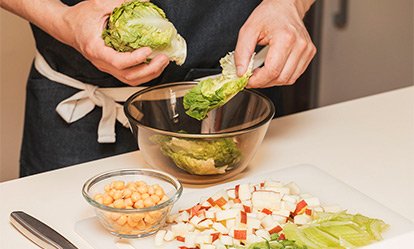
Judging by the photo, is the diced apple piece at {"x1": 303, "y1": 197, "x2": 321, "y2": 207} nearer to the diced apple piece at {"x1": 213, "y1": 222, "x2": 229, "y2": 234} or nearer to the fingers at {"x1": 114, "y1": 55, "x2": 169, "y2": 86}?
the diced apple piece at {"x1": 213, "y1": 222, "x2": 229, "y2": 234}

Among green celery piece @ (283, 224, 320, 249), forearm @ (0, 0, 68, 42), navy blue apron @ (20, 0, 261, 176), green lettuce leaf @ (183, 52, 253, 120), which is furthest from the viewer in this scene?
navy blue apron @ (20, 0, 261, 176)

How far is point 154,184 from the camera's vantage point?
143 centimetres

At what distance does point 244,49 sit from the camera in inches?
59.9

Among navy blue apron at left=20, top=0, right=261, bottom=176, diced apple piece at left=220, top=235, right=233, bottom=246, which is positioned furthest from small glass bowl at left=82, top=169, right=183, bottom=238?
navy blue apron at left=20, top=0, right=261, bottom=176

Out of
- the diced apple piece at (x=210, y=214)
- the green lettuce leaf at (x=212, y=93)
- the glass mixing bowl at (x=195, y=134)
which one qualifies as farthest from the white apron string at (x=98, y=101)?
the diced apple piece at (x=210, y=214)

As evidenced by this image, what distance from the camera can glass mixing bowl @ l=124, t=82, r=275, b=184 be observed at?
1.46m

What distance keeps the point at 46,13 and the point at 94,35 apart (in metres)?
0.20

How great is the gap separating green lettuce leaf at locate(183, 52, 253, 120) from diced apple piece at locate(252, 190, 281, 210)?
20 cm

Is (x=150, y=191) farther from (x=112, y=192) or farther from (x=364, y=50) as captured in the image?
(x=364, y=50)

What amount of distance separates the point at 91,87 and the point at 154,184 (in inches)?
18.0

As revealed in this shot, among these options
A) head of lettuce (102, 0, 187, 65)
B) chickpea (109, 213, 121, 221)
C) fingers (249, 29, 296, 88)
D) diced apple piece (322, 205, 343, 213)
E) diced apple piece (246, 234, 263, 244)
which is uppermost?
head of lettuce (102, 0, 187, 65)

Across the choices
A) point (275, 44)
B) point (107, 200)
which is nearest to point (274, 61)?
point (275, 44)

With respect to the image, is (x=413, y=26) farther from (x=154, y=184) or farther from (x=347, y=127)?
(x=154, y=184)

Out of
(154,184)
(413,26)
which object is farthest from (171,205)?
(413,26)
